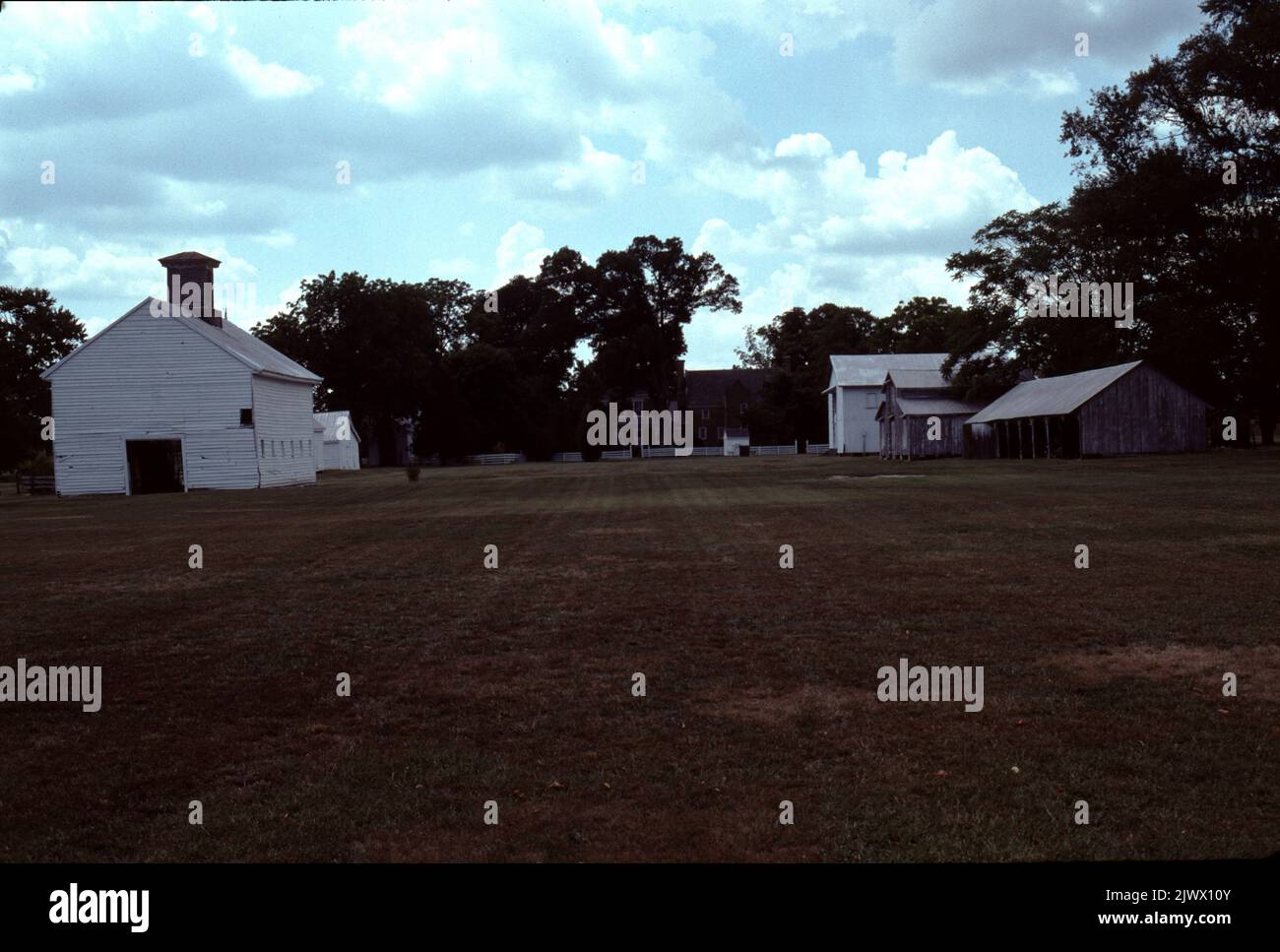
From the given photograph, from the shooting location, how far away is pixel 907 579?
1307 cm

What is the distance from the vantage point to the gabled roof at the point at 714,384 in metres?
126

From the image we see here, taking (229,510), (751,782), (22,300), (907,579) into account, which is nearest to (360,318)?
(22,300)

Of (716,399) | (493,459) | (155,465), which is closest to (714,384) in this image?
(716,399)

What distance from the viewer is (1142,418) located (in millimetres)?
52844

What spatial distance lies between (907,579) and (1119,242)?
129 ft

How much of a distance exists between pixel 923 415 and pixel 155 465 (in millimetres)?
45451

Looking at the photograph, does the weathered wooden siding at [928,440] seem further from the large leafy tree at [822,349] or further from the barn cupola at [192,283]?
the barn cupola at [192,283]

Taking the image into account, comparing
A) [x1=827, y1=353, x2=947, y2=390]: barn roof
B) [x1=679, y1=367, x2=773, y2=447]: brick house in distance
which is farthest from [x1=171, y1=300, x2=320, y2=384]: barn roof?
[x1=679, y1=367, x2=773, y2=447]: brick house in distance

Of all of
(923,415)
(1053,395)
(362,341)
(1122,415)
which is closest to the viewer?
(1122,415)

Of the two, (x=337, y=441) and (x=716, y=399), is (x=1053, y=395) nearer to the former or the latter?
(x=337, y=441)

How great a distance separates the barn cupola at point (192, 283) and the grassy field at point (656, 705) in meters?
31.3

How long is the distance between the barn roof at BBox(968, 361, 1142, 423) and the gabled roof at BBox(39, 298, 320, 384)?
3858 centimetres

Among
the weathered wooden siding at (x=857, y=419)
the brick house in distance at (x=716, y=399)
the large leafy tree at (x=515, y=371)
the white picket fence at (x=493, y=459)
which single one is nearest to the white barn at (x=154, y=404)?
the large leafy tree at (x=515, y=371)
